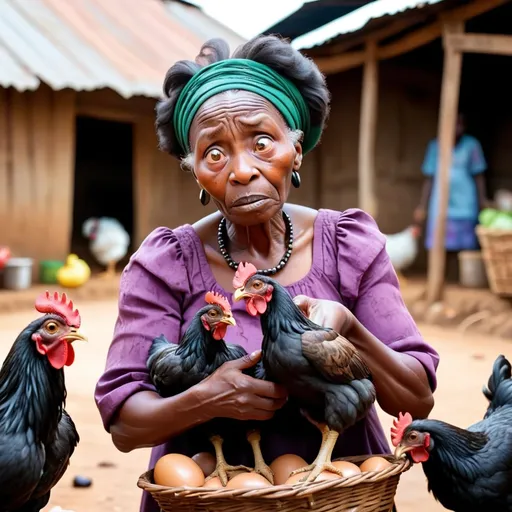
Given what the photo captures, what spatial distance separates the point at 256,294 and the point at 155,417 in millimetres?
434

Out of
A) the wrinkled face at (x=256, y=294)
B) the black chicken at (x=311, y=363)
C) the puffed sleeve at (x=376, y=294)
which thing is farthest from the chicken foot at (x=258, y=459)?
the puffed sleeve at (x=376, y=294)

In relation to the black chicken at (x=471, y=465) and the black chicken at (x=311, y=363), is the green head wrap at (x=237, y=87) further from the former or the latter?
the black chicken at (x=471, y=465)

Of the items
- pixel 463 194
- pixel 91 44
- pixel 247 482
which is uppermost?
pixel 91 44

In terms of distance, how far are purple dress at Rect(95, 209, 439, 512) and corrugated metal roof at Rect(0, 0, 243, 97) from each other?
337 inches

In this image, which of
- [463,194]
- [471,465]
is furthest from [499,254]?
[471,465]

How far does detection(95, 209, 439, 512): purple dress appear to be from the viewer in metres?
2.25

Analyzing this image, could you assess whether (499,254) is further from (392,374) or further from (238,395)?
(238,395)

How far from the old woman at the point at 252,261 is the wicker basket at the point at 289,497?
253 mm

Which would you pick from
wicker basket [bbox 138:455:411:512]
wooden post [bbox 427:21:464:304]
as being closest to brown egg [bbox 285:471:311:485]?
wicker basket [bbox 138:455:411:512]

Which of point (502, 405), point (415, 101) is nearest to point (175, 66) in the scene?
point (502, 405)

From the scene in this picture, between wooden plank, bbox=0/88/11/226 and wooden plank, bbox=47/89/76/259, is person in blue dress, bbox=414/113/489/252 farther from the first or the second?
wooden plank, bbox=0/88/11/226

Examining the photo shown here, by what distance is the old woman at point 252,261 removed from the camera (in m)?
2.17

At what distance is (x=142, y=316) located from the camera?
2324mm

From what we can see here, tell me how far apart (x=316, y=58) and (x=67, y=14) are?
4375 millimetres
